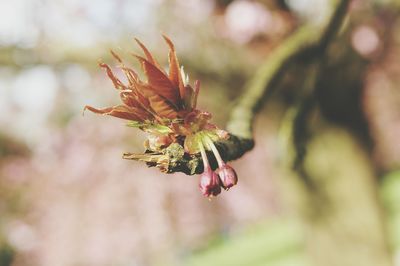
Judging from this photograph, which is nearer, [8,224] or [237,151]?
[237,151]

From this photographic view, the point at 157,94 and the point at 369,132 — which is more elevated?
the point at 369,132

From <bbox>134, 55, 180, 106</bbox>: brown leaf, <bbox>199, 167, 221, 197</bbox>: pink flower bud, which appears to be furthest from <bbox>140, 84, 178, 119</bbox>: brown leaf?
<bbox>199, 167, 221, 197</bbox>: pink flower bud

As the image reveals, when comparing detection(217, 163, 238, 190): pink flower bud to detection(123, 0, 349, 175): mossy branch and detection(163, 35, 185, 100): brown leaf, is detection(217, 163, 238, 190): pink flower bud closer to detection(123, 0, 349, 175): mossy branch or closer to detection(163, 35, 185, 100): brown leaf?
detection(123, 0, 349, 175): mossy branch

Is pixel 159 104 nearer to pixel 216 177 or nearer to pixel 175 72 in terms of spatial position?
pixel 175 72

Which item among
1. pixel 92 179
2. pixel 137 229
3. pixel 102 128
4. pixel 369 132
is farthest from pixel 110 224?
pixel 369 132

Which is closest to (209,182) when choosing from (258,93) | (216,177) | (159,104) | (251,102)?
(216,177)

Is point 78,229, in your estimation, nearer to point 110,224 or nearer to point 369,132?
point 110,224
